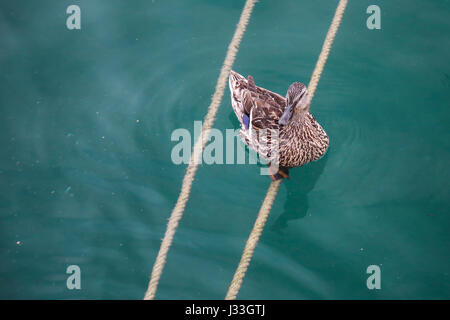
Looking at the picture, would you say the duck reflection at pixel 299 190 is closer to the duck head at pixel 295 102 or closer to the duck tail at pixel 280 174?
the duck tail at pixel 280 174

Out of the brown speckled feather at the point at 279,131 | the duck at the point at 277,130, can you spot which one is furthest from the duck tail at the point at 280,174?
the brown speckled feather at the point at 279,131

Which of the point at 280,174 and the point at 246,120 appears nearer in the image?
the point at 246,120

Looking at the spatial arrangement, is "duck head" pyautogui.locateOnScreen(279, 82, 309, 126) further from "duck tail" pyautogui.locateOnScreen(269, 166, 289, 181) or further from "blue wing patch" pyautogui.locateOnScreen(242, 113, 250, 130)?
"duck tail" pyautogui.locateOnScreen(269, 166, 289, 181)

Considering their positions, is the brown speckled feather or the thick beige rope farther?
the brown speckled feather

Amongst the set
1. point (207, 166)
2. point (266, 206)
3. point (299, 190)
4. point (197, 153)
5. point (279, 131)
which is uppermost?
point (279, 131)

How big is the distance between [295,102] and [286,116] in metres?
0.18

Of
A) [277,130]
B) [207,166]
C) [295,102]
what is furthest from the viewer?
[207,166]

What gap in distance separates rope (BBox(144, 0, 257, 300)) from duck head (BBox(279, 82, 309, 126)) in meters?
1.18

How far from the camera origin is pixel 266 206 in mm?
4895

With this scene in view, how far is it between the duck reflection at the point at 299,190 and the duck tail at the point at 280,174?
0.20 feet

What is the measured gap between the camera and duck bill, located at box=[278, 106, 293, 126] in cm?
447

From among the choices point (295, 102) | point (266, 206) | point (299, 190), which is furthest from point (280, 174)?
point (295, 102)

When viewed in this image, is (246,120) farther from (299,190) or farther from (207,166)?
(299,190)

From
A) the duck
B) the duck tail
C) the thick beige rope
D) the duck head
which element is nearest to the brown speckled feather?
the duck
